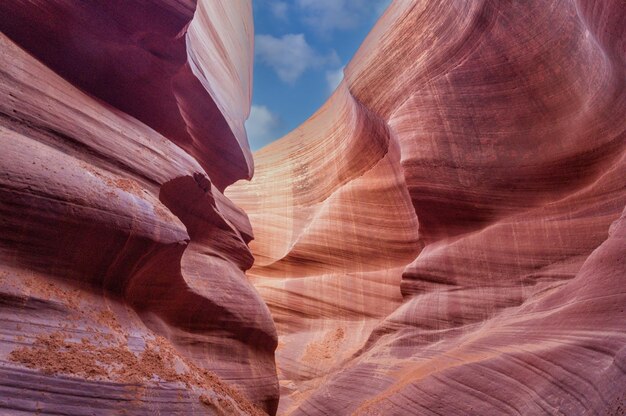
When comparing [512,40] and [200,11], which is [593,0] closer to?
[512,40]

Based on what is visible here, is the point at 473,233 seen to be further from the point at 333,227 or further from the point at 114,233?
the point at 114,233

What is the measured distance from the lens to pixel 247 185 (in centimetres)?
1570

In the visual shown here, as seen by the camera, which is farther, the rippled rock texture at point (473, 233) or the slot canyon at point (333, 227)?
the rippled rock texture at point (473, 233)

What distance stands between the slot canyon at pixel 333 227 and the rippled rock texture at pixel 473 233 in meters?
0.03

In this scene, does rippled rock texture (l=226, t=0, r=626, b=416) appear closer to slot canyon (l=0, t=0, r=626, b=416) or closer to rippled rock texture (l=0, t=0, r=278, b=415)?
slot canyon (l=0, t=0, r=626, b=416)

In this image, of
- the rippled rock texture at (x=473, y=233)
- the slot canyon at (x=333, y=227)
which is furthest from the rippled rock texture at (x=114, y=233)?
the rippled rock texture at (x=473, y=233)

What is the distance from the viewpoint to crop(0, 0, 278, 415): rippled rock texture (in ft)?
11.7

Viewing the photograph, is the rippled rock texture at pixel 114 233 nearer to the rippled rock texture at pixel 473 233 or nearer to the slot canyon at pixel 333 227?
the slot canyon at pixel 333 227

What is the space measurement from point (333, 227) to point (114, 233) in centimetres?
770

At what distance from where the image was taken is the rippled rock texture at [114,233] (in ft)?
11.7

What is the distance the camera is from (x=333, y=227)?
11.7 metres

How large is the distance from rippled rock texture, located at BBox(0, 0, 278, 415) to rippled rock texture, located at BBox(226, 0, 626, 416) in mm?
1945


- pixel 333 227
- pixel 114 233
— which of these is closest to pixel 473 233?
pixel 333 227

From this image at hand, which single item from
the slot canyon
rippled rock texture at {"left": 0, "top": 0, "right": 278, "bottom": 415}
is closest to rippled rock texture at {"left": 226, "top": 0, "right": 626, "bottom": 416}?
the slot canyon
